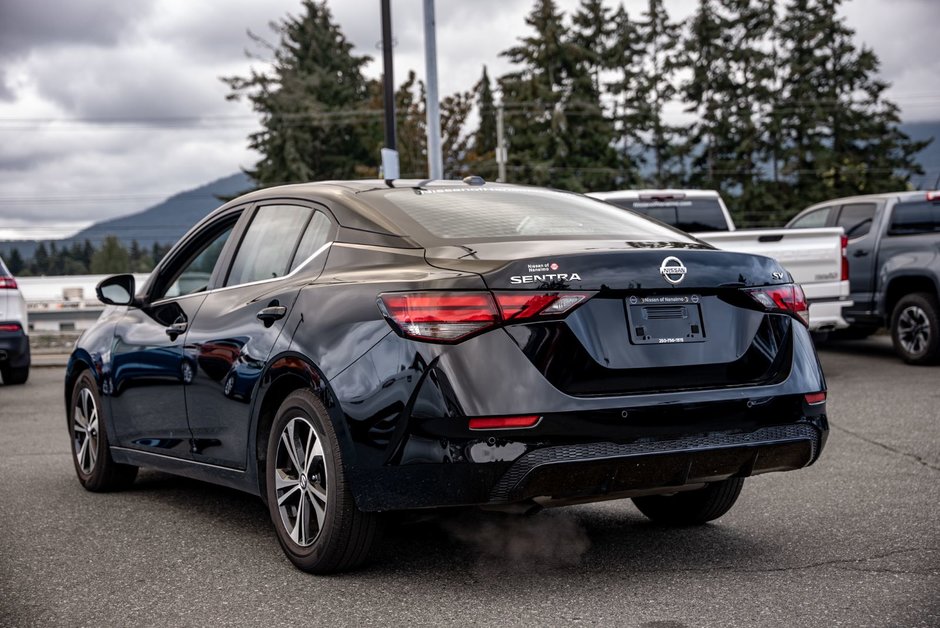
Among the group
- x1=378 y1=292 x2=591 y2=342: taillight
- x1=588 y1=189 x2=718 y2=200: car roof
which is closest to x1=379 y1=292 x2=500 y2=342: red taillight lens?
x1=378 y1=292 x2=591 y2=342: taillight

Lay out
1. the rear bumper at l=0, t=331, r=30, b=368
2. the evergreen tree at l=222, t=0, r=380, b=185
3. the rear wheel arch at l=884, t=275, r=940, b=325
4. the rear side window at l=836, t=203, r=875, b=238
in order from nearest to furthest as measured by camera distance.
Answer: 1. the rear wheel arch at l=884, t=275, r=940, b=325
2. the rear bumper at l=0, t=331, r=30, b=368
3. the rear side window at l=836, t=203, r=875, b=238
4. the evergreen tree at l=222, t=0, r=380, b=185

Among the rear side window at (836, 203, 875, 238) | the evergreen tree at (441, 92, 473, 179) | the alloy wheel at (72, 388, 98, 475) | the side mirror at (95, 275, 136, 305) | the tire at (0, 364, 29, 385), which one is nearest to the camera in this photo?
the side mirror at (95, 275, 136, 305)

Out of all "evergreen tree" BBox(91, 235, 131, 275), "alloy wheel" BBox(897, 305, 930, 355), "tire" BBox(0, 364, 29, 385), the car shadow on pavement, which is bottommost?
"evergreen tree" BBox(91, 235, 131, 275)

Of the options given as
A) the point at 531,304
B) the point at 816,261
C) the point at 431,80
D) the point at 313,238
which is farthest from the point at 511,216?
the point at 431,80

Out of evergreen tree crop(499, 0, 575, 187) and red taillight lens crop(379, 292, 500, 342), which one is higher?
evergreen tree crop(499, 0, 575, 187)

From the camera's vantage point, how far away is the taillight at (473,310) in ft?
13.6

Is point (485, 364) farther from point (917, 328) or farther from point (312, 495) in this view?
point (917, 328)

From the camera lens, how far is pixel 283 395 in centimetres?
498

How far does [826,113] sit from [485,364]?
64.9m

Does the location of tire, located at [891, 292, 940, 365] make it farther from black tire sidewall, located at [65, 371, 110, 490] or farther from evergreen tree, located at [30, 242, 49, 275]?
evergreen tree, located at [30, 242, 49, 275]

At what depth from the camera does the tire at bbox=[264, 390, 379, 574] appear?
452 cm

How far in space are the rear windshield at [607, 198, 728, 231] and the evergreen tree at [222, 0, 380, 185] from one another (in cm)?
5176

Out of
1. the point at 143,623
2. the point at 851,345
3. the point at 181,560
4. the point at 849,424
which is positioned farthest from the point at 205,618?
the point at 851,345

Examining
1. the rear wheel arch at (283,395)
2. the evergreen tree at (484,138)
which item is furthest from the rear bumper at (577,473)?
the evergreen tree at (484,138)
